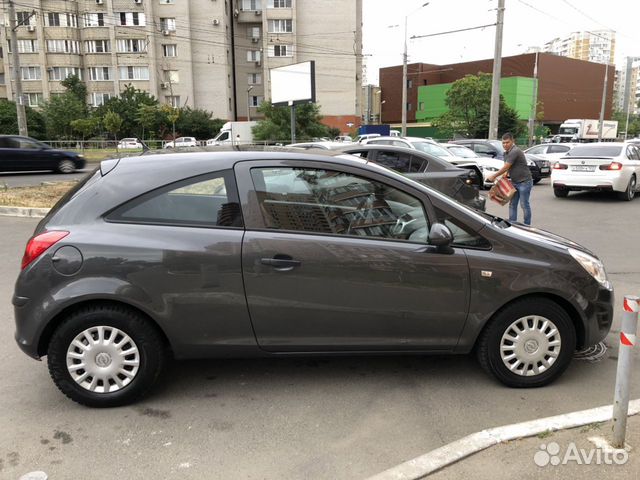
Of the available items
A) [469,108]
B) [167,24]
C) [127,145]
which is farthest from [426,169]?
[167,24]

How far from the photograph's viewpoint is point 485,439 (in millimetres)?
2996

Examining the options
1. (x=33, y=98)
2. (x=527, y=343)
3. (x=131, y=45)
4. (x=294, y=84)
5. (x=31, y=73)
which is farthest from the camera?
(x=33, y=98)

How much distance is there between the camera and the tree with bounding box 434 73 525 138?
47.7 m

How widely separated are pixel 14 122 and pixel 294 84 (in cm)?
2876

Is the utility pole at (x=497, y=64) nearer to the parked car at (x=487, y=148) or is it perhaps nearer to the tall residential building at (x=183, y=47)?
the parked car at (x=487, y=148)

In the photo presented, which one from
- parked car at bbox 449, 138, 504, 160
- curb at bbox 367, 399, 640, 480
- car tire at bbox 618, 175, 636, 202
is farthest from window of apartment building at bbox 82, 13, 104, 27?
curb at bbox 367, 399, 640, 480

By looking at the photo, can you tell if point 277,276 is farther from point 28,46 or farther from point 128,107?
point 28,46

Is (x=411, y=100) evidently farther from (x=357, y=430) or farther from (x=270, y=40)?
(x=357, y=430)

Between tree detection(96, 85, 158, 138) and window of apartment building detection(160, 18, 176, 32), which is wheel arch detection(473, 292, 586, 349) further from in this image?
window of apartment building detection(160, 18, 176, 32)

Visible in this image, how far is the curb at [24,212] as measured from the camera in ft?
36.9

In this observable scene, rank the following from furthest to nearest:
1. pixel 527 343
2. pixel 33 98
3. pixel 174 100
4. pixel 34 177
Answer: pixel 174 100 < pixel 33 98 < pixel 34 177 < pixel 527 343

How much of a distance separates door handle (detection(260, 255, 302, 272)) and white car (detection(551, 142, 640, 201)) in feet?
41.6

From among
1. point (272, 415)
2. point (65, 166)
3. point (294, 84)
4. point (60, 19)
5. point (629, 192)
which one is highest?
point (60, 19)

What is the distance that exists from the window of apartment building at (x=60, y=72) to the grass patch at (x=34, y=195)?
44.8 metres
